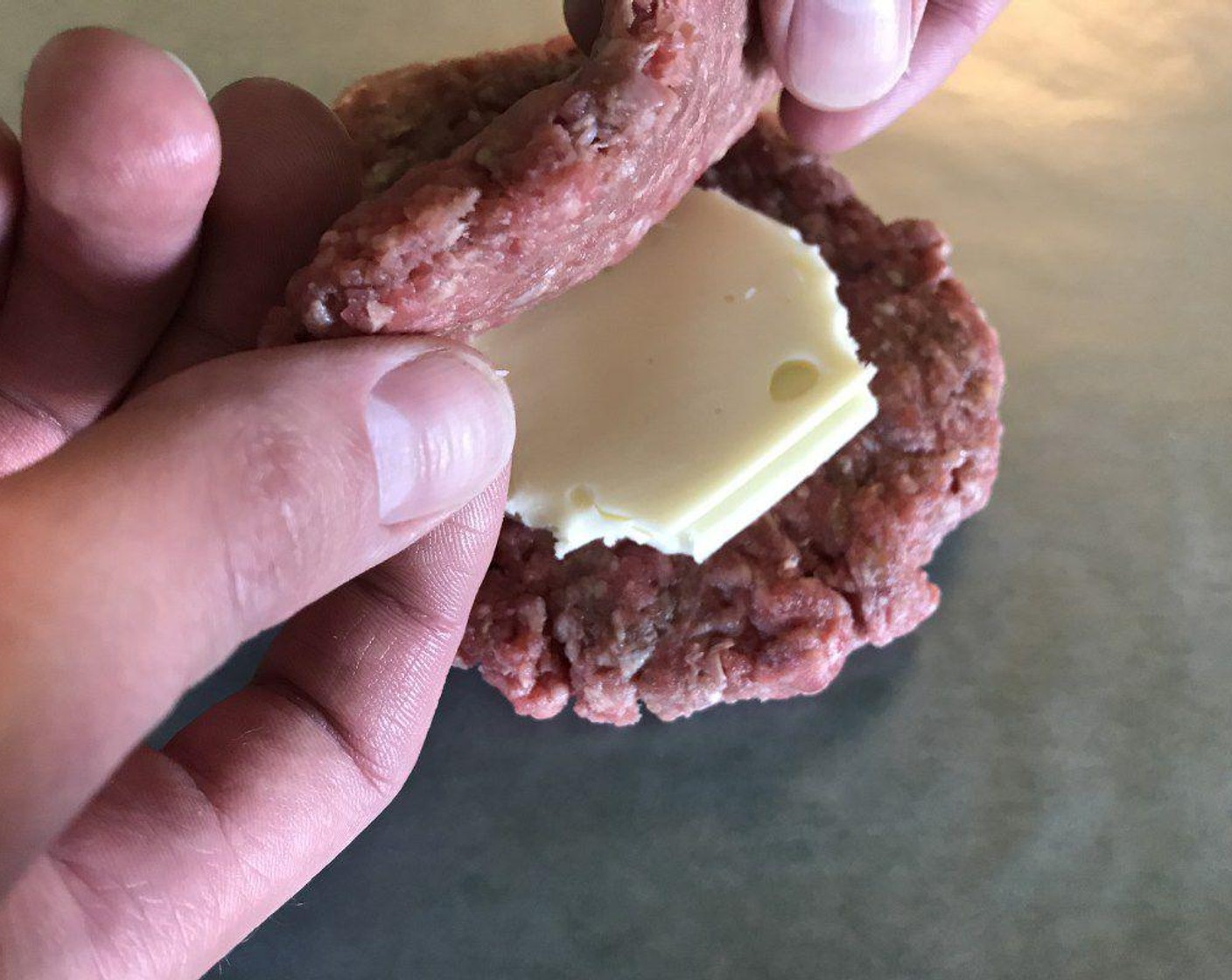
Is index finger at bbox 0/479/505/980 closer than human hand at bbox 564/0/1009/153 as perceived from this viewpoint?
Yes

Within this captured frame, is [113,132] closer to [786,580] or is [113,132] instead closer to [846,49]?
[846,49]

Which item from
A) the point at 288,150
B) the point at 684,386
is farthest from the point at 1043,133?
the point at 288,150

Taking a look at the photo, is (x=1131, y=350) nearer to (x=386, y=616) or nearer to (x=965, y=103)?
(x=965, y=103)

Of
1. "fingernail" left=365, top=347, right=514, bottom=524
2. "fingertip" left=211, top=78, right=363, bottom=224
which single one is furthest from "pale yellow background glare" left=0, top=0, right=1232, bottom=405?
"fingernail" left=365, top=347, right=514, bottom=524

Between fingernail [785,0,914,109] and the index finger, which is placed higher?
fingernail [785,0,914,109]

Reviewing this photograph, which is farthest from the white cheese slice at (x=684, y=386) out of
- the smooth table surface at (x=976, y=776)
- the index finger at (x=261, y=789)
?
the smooth table surface at (x=976, y=776)

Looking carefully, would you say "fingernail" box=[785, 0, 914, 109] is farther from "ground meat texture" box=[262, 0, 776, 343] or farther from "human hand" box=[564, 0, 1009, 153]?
"ground meat texture" box=[262, 0, 776, 343]

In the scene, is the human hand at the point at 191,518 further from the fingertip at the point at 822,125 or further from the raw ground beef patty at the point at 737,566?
the fingertip at the point at 822,125
